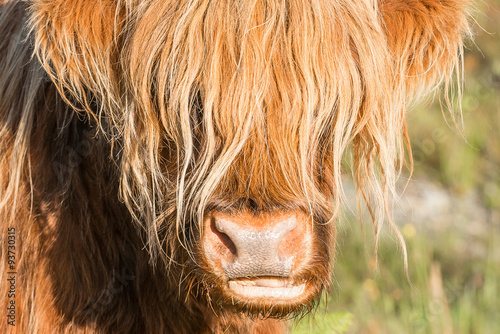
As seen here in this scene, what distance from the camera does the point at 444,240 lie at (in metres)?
4.89

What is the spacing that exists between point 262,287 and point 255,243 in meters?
0.18

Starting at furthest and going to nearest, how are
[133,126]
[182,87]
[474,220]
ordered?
[474,220], [133,126], [182,87]

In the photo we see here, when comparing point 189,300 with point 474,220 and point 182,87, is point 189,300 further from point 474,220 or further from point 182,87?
point 474,220

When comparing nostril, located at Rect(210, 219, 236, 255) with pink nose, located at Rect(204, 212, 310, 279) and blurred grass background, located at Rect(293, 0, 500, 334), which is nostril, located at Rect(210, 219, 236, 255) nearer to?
pink nose, located at Rect(204, 212, 310, 279)

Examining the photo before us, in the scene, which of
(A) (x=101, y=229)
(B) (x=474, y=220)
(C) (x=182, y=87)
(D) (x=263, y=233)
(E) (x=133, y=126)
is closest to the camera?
(D) (x=263, y=233)

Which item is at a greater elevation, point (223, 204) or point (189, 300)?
point (223, 204)

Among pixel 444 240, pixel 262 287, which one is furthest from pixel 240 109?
pixel 444 240

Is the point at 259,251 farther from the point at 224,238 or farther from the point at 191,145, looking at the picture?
the point at 191,145

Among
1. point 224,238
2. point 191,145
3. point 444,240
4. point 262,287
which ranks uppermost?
point 191,145

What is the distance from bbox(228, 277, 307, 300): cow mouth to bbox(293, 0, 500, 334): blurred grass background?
1.84 meters

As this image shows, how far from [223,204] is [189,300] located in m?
0.57

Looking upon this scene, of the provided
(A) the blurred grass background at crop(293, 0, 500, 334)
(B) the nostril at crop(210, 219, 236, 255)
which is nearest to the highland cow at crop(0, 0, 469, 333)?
(B) the nostril at crop(210, 219, 236, 255)

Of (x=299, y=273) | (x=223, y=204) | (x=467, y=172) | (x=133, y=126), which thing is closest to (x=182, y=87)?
(x=133, y=126)

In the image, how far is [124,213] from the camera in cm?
234
